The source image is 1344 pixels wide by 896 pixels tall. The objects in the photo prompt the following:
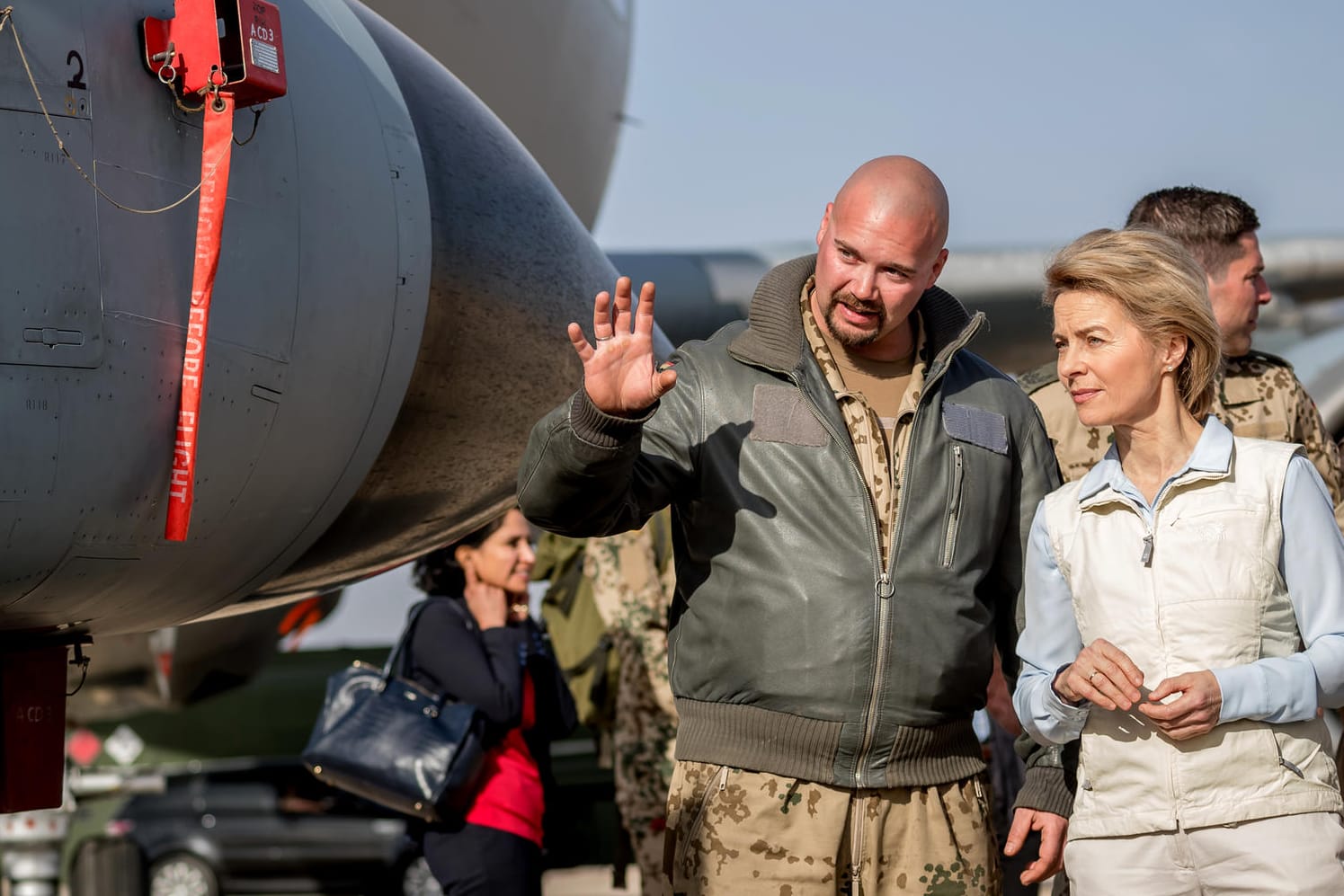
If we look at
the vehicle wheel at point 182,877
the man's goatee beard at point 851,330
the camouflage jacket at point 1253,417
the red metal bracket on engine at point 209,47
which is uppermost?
the red metal bracket on engine at point 209,47

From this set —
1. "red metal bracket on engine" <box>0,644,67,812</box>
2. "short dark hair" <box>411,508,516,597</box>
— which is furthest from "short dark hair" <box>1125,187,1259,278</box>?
"short dark hair" <box>411,508,516,597</box>

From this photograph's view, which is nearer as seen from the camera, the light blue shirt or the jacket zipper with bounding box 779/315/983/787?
the light blue shirt

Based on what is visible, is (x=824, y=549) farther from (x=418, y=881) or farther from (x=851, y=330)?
(x=418, y=881)

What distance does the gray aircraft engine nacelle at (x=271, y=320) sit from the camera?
268 cm

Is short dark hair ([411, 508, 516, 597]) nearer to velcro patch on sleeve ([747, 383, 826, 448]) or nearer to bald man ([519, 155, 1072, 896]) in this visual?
bald man ([519, 155, 1072, 896])

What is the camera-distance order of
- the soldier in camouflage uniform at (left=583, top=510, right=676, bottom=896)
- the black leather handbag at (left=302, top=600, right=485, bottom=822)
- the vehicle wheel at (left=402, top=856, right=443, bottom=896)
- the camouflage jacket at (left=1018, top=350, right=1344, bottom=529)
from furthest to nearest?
the vehicle wheel at (left=402, top=856, right=443, bottom=896)
the soldier in camouflage uniform at (left=583, top=510, right=676, bottom=896)
the black leather handbag at (left=302, top=600, right=485, bottom=822)
the camouflage jacket at (left=1018, top=350, right=1344, bottom=529)

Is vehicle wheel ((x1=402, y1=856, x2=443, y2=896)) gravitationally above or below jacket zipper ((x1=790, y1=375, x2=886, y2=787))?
below

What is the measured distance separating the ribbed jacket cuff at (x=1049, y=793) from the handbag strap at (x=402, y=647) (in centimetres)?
244

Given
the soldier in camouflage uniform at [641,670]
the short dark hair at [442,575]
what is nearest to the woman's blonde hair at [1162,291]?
the soldier in camouflage uniform at [641,670]

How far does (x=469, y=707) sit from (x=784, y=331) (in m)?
2.21

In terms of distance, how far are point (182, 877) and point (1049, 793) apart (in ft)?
29.3

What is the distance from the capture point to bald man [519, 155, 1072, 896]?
267 centimetres

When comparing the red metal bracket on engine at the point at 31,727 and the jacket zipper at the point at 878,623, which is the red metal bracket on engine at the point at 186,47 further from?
the jacket zipper at the point at 878,623

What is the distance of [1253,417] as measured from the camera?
10.9 feet
